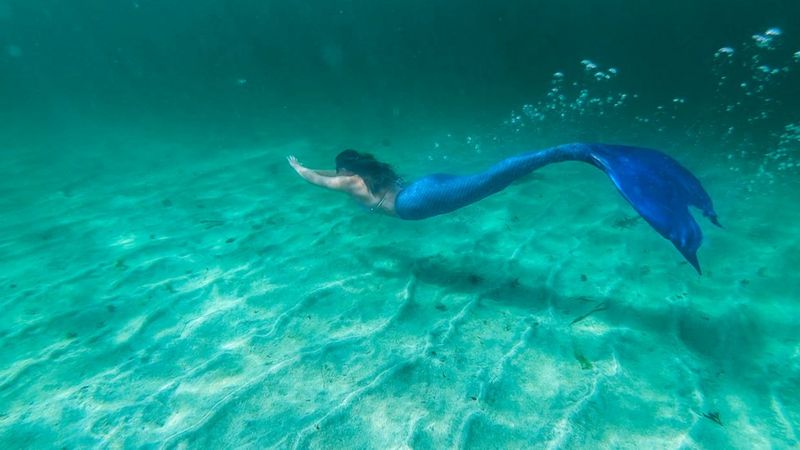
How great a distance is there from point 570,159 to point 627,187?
93cm

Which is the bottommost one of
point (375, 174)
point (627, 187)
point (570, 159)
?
point (375, 174)

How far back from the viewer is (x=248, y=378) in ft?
11.8

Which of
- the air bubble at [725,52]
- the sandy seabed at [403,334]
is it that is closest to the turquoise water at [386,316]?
the sandy seabed at [403,334]

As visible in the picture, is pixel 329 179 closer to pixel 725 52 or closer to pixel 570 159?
pixel 570 159

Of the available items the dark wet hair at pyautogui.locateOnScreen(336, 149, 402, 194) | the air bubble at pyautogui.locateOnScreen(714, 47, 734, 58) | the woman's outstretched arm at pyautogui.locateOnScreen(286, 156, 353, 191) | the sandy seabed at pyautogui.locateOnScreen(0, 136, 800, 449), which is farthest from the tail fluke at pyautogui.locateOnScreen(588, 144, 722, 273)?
the air bubble at pyautogui.locateOnScreen(714, 47, 734, 58)

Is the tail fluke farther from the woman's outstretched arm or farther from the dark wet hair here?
the woman's outstretched arm

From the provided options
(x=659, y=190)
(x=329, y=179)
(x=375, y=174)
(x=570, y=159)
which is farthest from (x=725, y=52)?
(x=329, y=179)

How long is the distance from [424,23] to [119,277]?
4272 centimetres

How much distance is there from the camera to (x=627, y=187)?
11.7 feet

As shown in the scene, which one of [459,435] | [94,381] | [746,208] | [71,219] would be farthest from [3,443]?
[746,208]

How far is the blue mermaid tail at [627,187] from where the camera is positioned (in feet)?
11.1

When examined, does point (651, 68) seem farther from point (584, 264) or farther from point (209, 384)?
point (209, 384)

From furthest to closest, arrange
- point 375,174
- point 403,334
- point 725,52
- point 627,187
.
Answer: point 725,52
point 375,174
point 403,334
point 627,187

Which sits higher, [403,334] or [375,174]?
[375,174]
